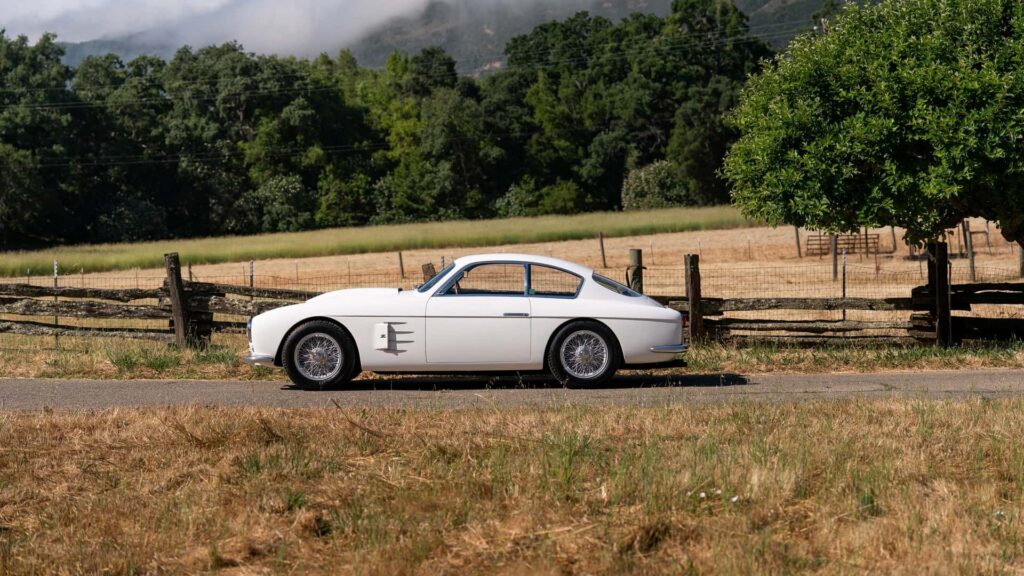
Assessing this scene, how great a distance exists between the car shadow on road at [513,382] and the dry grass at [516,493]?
2800 mm

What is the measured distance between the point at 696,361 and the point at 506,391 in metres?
3.08

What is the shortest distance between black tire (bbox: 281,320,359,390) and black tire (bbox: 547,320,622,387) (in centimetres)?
210

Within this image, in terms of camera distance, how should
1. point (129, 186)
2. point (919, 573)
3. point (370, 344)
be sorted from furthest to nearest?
point (129, 186) → point (370, 344) → point (919, 573)

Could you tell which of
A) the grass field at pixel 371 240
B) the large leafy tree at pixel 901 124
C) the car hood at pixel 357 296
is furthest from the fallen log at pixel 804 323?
the grass field at pixel 371 240

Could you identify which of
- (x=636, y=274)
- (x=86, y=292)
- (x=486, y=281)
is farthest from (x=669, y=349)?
(x=86, y=292)

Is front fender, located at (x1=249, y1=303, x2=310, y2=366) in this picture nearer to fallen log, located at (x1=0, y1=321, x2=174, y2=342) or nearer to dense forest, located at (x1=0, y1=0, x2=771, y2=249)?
fallen log, located at (x1=0, y1=321, x2=174, y2=342)

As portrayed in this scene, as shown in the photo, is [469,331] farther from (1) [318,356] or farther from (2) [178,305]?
(2) [178,305]

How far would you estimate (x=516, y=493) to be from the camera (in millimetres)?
7348

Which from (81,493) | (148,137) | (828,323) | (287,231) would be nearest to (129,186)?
(148,137)

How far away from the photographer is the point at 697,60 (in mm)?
88938

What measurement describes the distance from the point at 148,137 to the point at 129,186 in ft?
12.2

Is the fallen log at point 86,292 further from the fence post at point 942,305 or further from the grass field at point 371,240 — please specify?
the grass field at point 371,240

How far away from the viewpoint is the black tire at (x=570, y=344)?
12180 mm

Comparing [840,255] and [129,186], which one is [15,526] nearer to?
[840,255]
